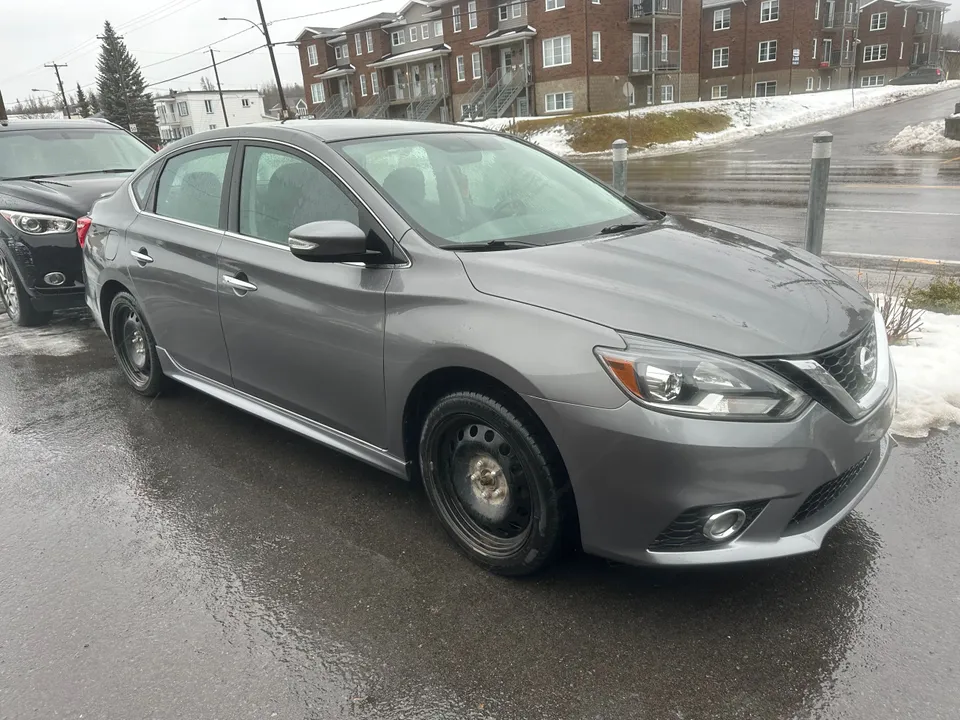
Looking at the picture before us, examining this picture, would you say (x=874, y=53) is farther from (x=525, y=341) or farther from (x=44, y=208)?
(x=525, y=341)

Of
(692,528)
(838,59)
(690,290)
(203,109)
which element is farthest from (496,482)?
(203,109)

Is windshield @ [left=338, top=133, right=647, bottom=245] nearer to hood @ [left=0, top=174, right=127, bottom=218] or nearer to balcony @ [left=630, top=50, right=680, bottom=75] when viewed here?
hood @ [left=0, top=174, right=127, bottom=218]

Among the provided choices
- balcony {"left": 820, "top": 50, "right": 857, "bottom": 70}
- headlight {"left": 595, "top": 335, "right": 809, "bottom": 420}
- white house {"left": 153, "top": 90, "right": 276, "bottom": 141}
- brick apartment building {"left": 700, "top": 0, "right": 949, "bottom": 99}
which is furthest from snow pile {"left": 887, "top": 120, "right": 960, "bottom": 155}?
white house {"left": 153, "top": 90, "right": 276, "bottom": 141}

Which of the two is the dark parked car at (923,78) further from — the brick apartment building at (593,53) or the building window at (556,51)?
the building window at (556,51)

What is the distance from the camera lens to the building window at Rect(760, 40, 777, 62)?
5428 cm

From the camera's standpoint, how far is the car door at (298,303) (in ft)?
10.0

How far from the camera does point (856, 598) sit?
261 cm

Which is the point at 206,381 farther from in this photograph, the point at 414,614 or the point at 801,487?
the point at 801,487

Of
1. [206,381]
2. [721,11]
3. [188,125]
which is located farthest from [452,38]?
[188,125]

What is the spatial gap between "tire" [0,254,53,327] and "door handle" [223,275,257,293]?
4.11m

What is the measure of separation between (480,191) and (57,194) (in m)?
5.01

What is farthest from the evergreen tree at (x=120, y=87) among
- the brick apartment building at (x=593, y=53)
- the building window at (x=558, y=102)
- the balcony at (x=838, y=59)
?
the balcony at (x=838, y=59)

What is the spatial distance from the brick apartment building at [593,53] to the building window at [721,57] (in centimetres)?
11

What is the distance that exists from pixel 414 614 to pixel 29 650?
135cm
